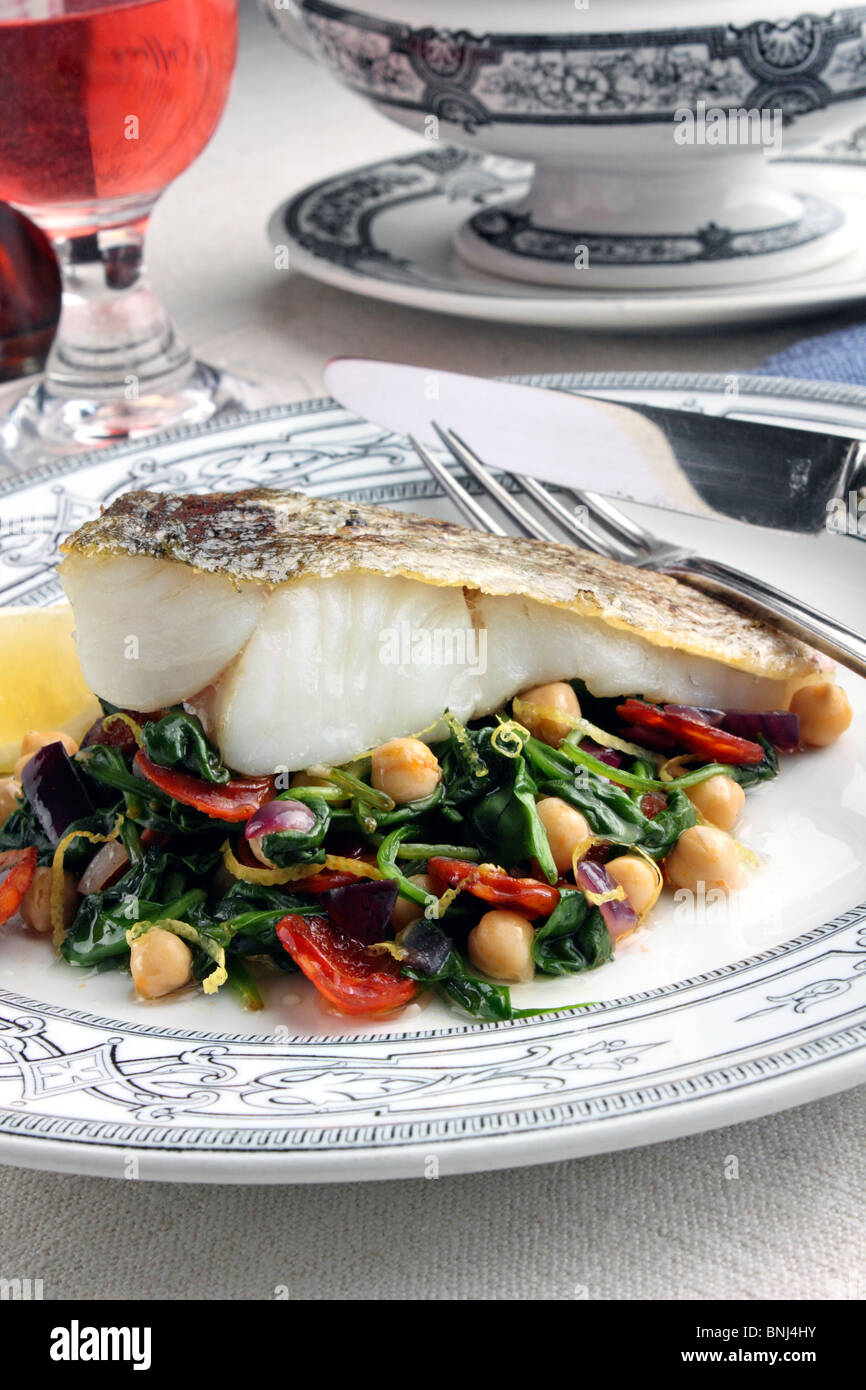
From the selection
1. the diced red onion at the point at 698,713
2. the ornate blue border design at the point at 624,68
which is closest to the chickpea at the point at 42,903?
the diced red onion at the point at 698,713

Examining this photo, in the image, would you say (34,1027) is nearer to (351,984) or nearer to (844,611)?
(351,984)

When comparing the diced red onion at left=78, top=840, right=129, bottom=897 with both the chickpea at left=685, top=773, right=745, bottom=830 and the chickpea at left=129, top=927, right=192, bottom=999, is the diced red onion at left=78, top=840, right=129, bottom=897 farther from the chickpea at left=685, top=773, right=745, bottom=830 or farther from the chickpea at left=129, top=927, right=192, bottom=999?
the chickpea at left=685, top=773, right=745, bottom=830

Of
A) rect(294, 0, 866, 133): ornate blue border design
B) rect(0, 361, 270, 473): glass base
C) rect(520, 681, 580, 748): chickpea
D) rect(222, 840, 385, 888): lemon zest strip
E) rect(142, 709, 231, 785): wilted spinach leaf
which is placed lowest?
rect(0, 361, 270, 473): glass base

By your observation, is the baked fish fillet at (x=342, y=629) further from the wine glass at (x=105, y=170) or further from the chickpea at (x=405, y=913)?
the wine glass at (x=105, y=170)

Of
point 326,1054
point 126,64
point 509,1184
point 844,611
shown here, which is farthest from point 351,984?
point 126,64

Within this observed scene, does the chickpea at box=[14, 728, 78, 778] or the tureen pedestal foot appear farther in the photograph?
the tureen pedestal foot

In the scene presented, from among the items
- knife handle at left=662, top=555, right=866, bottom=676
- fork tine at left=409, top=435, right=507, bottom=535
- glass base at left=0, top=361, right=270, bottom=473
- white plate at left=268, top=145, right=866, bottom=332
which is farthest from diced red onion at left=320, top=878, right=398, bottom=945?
white plate at left=268, top=145, right=866, bottom=332
